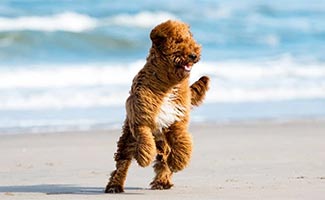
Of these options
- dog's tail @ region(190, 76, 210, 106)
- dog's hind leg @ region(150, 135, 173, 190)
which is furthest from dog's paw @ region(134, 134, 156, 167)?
dog's tail @ region(190, 76, 210, 106)

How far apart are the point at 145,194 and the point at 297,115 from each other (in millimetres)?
5764

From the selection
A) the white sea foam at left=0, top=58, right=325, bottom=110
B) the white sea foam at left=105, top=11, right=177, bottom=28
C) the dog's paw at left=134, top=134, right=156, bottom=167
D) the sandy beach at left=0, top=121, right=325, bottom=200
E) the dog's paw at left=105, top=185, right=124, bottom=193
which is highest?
the dog's paw at left=134, top=134, right=156, bottom=167

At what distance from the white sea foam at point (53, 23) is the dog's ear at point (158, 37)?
51.4 ft

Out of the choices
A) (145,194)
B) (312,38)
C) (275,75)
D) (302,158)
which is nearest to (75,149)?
(302,158)

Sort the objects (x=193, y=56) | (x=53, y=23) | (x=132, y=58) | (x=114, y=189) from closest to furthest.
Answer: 1. (x=193, y=56)
2. (x=114, y=189)
3. (x=132, y=58)
4. (x=53, y=23)

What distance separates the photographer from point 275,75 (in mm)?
16500

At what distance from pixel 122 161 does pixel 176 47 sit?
3.15ft

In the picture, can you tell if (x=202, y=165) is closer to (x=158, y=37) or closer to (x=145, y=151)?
(x=145, y=151)

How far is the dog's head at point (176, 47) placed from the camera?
6.37m

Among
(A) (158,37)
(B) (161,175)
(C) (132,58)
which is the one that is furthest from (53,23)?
(A) (158,37)

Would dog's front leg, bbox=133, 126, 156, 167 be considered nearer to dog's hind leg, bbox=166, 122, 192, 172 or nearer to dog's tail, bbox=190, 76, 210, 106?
dog's hind leg, bbox=166, 122, 192, 172

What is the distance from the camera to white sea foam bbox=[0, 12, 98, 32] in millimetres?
22516

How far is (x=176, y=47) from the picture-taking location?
6.41 meters

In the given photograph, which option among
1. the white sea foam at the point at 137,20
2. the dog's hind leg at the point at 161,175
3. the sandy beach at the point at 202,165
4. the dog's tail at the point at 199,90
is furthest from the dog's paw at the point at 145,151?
the white sea foam at the point at 137,20
